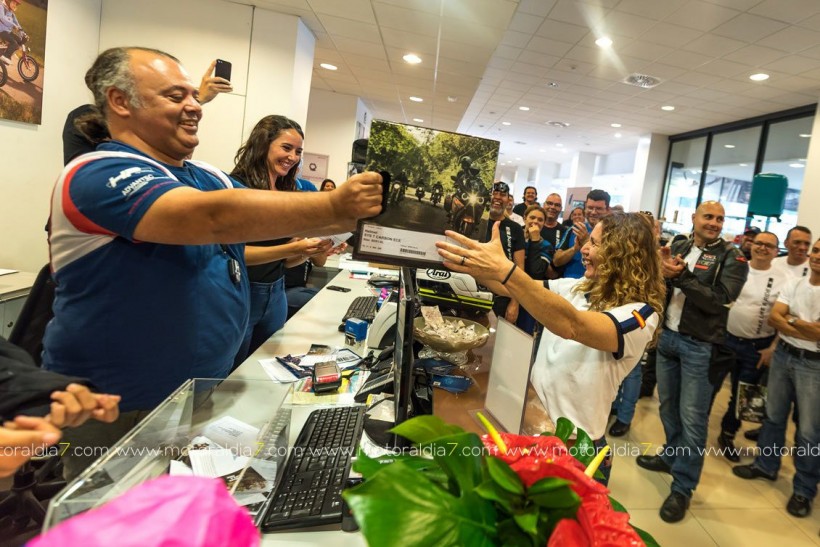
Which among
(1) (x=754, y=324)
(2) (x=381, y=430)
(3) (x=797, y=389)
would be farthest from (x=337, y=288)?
(1) (x=754, y=324)

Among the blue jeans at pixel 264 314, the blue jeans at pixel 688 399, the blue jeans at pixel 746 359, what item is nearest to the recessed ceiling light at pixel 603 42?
the blue jeans at pixel 746 359

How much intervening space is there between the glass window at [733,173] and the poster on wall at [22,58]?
7.93 metres

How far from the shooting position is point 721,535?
2.23 metres

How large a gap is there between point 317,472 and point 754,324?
3.59 m

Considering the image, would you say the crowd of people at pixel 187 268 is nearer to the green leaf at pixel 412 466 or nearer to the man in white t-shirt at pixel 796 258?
the green leaf at pixel 412 466

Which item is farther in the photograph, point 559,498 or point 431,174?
point 431,174

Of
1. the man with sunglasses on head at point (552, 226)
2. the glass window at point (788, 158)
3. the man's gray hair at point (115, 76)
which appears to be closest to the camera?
the man's gray hair at point (115, 76)

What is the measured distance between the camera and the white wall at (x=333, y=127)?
7.91 m

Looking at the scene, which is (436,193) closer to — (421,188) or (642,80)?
(421,188)

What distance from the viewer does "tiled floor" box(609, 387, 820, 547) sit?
7.32 ft

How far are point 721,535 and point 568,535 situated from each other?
8.40 ft

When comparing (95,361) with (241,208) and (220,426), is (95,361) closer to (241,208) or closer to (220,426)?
(220,426)

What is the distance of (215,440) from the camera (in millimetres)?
990

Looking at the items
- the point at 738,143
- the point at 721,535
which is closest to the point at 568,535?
the point at 721,535
